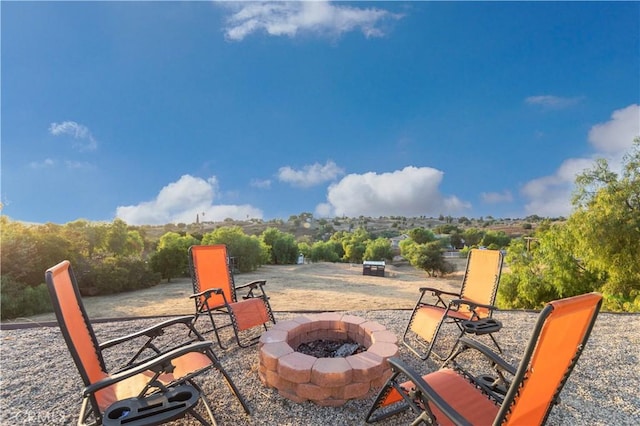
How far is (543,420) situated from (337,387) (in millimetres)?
1404

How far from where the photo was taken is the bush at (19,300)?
859 cm

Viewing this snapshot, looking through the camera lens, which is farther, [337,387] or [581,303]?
[337,387]

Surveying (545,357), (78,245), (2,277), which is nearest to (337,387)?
(545,357)

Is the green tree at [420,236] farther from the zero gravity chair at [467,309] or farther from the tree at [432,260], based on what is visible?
the zero gravity chair at [467,309]

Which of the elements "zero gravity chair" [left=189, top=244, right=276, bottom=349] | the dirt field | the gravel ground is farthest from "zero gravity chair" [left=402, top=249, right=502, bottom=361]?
the dirt field

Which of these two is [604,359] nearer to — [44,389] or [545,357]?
[545,357]

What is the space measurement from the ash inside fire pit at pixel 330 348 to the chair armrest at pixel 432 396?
1347 millimetres

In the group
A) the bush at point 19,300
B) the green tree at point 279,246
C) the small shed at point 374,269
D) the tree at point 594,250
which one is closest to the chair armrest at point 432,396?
the tree at point 594,250

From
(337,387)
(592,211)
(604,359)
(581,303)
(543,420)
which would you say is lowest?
(604,359)

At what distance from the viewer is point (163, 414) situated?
1905 millimetres

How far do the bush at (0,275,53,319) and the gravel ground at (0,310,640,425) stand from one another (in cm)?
566

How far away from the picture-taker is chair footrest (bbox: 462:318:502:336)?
131 inches

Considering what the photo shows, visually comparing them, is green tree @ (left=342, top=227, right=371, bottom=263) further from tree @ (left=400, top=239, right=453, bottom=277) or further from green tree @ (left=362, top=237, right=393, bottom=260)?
tree @ (left=400, top=239, right=453, bottom=277)

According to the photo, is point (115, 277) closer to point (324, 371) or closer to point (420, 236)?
point (324, 371)
